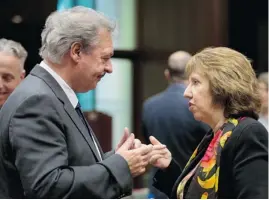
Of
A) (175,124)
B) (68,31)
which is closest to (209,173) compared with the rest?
(68,31)

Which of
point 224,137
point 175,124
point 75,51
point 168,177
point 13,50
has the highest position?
point 75,51

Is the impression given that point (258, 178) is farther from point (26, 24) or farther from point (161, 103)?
point (26, 24)

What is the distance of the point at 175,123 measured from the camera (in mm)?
3998

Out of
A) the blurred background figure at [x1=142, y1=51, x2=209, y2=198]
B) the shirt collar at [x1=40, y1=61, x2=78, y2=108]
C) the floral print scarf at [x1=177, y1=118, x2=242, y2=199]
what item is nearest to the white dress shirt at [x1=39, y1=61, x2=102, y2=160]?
the shirt collar at [x1=40, y1=61, x2=78, y2=108]

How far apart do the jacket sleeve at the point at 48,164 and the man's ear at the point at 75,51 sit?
8.1 inches

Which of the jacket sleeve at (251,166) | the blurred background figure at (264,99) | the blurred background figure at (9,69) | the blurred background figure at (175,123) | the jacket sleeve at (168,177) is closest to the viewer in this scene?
the jacket sleeve at (251,166)

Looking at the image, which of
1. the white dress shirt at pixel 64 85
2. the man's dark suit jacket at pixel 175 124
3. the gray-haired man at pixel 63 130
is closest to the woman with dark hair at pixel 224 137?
the gray-haired man at pixel 63 130

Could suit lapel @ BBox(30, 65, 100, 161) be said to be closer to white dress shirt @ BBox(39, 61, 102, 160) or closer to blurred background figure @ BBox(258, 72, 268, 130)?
white dress shirt @ BBox(39, 61, 102, 160)

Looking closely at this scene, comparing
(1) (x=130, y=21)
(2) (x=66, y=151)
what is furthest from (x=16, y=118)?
(1) (x=130, y=21)

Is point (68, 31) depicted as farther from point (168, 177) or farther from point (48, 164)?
point (168, 177)

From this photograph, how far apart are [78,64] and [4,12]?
3.29 meters

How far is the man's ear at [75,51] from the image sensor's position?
2193mm

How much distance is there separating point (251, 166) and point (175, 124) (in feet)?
6.22

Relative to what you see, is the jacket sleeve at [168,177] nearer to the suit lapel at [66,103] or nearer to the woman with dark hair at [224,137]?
the woman with dark hair at [224,137]
